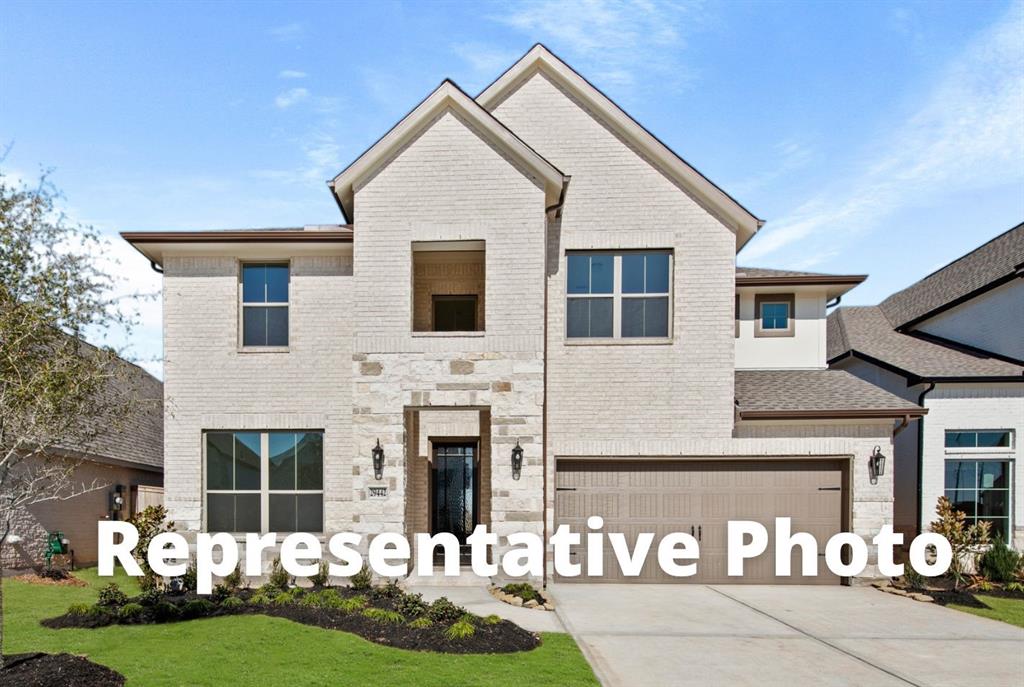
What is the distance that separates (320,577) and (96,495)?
9.71 m

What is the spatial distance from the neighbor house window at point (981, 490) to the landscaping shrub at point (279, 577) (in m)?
13.7

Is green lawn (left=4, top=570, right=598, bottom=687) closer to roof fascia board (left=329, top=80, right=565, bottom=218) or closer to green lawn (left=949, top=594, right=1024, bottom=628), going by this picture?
green lawn (left=949, top=594, right=1024, bottom=628)

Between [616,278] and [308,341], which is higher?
[616,278]

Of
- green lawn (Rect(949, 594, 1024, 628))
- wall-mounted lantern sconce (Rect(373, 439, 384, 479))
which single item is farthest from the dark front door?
green lawn (Rect(949, 594, 1024, 628))

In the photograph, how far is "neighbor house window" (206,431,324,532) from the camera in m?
13.4

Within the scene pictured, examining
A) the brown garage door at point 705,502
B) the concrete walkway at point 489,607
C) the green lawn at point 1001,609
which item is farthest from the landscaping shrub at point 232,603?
the green lawn at point 1001,609

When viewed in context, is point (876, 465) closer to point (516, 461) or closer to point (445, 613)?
point (516, 461)

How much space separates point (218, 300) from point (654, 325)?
28.6ft

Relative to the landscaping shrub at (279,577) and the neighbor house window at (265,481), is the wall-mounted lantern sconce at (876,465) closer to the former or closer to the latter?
the neighbor house window at (265,481)

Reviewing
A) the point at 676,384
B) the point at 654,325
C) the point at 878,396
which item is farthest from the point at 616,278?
the point at 878,396

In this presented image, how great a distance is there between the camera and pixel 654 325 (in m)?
13.7

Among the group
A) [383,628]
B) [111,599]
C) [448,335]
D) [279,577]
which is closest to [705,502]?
[448,335]

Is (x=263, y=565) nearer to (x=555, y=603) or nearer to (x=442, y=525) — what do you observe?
(x=442, y=525)

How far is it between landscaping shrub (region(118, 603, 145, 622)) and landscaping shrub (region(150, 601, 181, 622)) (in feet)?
0.61
